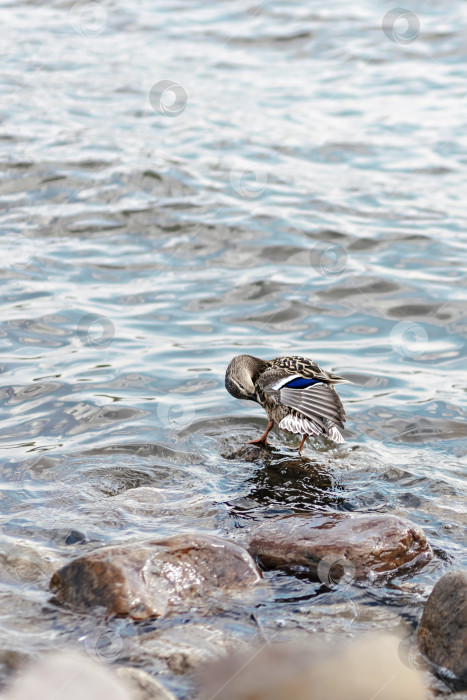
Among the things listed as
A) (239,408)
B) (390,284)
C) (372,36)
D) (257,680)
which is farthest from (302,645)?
(372,36)

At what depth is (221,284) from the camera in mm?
10203

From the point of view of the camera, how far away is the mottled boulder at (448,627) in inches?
169

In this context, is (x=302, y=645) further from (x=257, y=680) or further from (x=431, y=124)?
(x=431, y=124)

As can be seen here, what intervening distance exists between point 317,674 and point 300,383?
9.12ft

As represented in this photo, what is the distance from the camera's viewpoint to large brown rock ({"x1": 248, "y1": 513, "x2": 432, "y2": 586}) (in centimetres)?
508

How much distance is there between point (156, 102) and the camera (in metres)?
16.0

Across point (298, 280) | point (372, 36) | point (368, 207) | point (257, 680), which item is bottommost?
point (257, 680)

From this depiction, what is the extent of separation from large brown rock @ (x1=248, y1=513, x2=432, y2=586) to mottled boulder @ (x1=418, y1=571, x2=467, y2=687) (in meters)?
0.57

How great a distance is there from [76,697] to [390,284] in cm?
707

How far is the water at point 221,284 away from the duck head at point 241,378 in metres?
0.57
